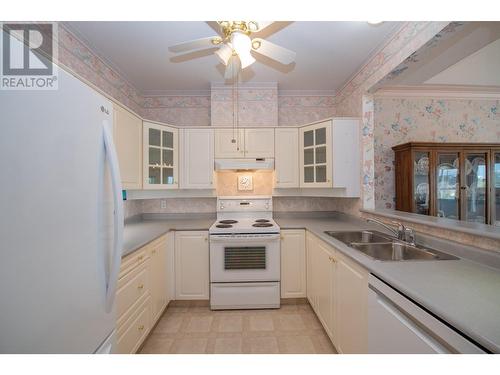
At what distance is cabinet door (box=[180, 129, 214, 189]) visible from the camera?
2670mm

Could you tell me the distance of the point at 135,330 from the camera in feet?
5.13

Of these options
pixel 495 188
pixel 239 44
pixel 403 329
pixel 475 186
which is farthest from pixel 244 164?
pixel 495 188

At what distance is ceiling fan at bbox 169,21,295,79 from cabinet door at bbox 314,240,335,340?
151cm

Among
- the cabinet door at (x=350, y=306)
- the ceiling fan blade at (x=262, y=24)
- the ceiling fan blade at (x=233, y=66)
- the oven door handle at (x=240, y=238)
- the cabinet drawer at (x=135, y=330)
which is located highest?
the ceiling fan blade at (x=262, y=24)

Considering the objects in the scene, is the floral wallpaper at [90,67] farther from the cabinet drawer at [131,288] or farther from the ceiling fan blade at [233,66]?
the cabinet drawer at [131,288]

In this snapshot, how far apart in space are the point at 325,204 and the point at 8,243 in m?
2.96

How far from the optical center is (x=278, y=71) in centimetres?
251

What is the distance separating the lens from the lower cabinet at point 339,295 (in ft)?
4.17

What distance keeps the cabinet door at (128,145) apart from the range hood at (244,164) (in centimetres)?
87

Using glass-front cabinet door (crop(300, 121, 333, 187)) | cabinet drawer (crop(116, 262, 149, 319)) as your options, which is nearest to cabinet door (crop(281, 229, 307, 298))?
glass-front cabinet door (crop(300, 121, 333, 187))

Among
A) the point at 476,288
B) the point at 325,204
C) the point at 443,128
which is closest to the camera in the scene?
the point at 476,288

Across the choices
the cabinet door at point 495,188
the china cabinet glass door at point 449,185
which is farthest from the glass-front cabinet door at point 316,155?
the cabinet door at point 495,188
